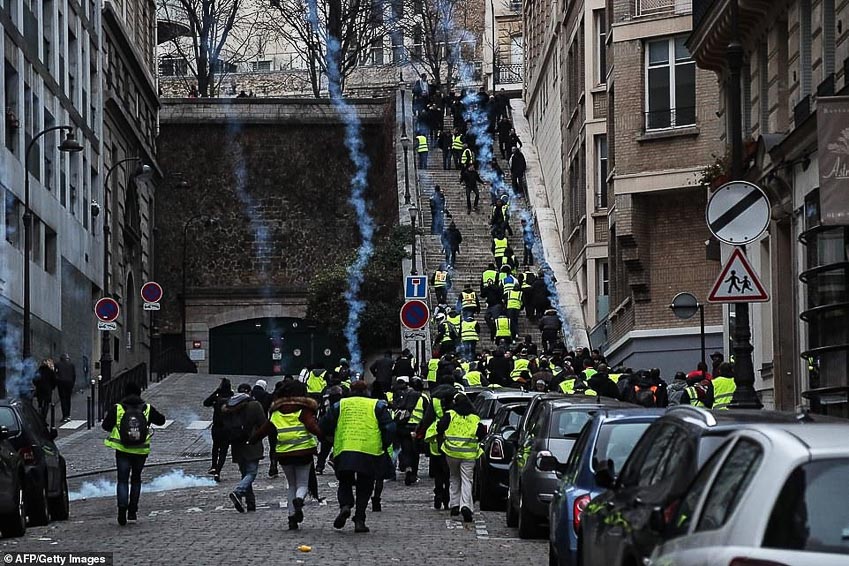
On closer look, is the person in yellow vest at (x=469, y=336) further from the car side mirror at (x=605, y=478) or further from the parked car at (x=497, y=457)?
the car side mirror at (x=605, y=478)

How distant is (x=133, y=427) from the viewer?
1989cm

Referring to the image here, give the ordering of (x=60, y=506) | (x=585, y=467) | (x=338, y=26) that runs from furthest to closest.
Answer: (x=338, y=26)
(x=60, y=506)
(x=585, y=467)

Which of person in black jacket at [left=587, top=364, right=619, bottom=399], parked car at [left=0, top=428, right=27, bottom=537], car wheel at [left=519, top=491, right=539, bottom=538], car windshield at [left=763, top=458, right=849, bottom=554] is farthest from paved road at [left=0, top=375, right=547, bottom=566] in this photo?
car windshield at [left=763, top=458, right=849, bottom=554]

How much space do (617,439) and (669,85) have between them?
25.1 metres

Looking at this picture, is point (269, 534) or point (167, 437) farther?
point (167, 437)

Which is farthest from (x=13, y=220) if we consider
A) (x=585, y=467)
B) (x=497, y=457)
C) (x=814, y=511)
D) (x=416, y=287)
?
(x=814, y=511)

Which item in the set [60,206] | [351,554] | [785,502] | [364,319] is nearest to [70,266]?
[60,206]

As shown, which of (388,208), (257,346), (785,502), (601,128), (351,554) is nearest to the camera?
(785,502)

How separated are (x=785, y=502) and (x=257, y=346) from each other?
65998mm

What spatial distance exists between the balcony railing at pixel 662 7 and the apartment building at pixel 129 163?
2084 cm

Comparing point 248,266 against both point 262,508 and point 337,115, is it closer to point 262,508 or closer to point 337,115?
point 337,115

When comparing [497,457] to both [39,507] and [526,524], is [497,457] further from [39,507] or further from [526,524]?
[39,507]

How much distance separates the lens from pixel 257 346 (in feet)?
238

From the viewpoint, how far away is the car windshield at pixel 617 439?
13.5m
